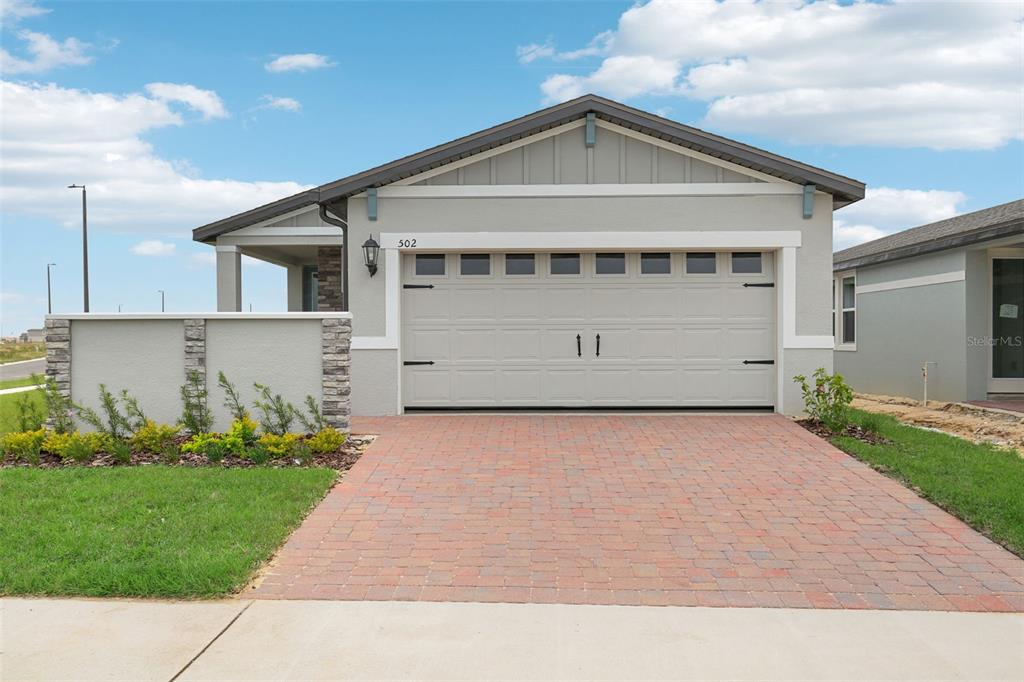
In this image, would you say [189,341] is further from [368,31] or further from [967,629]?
[967,629]

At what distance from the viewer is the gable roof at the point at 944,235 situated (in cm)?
1245

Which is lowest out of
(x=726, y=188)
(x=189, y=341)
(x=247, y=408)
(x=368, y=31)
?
(x=247, y=408)

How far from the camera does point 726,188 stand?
1113 cm

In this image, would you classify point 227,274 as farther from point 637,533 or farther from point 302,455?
point 637,533

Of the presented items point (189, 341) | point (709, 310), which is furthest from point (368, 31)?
point (709, 310)

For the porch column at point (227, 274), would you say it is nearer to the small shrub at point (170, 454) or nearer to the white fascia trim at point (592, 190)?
the white fascia trim at point (592, 190)

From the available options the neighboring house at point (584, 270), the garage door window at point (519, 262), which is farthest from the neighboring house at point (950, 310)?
the garage door window at point (519, 262)

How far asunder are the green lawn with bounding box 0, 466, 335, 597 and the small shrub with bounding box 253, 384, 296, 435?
4.38 feet

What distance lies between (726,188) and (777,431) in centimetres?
346

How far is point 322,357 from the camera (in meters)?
9.28

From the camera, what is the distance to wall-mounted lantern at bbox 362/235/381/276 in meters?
11.1

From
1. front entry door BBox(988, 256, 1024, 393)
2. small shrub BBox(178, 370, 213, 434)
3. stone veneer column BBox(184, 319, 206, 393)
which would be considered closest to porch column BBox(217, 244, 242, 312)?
stone veneer column BBox(184, 319, 206, 393)

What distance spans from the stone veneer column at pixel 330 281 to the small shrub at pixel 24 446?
833 cm

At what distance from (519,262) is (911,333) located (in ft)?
27.0
